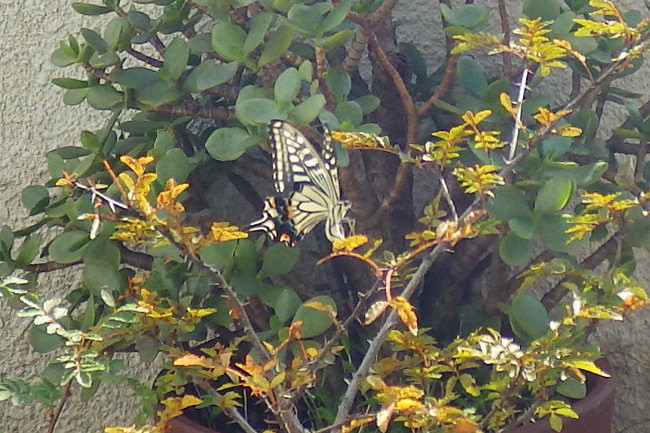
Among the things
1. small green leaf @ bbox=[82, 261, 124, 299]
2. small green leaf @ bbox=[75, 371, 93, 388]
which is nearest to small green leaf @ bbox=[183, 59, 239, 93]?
small green leaf @ bbox=[82, 261, 124, 299]

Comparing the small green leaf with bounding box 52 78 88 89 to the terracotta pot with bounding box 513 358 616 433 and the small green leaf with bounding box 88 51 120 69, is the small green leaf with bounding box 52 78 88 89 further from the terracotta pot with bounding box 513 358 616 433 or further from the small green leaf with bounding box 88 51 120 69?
the terracotta pot with bounding box 513 358 616 433

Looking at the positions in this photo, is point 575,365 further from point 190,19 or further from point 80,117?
point 80,117

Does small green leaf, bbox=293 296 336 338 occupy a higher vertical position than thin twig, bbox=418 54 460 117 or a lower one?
lower

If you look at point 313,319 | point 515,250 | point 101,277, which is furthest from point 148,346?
point 515,250

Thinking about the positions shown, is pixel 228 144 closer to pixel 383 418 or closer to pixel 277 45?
pixel 277 45

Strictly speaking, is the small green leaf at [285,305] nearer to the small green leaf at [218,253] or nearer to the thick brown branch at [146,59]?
the small green leaf at [218,253]

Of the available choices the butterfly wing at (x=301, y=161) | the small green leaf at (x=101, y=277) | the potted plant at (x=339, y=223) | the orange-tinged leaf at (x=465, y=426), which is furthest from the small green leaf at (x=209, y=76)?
the orange-tinged leaf at (x=465, y=426)
